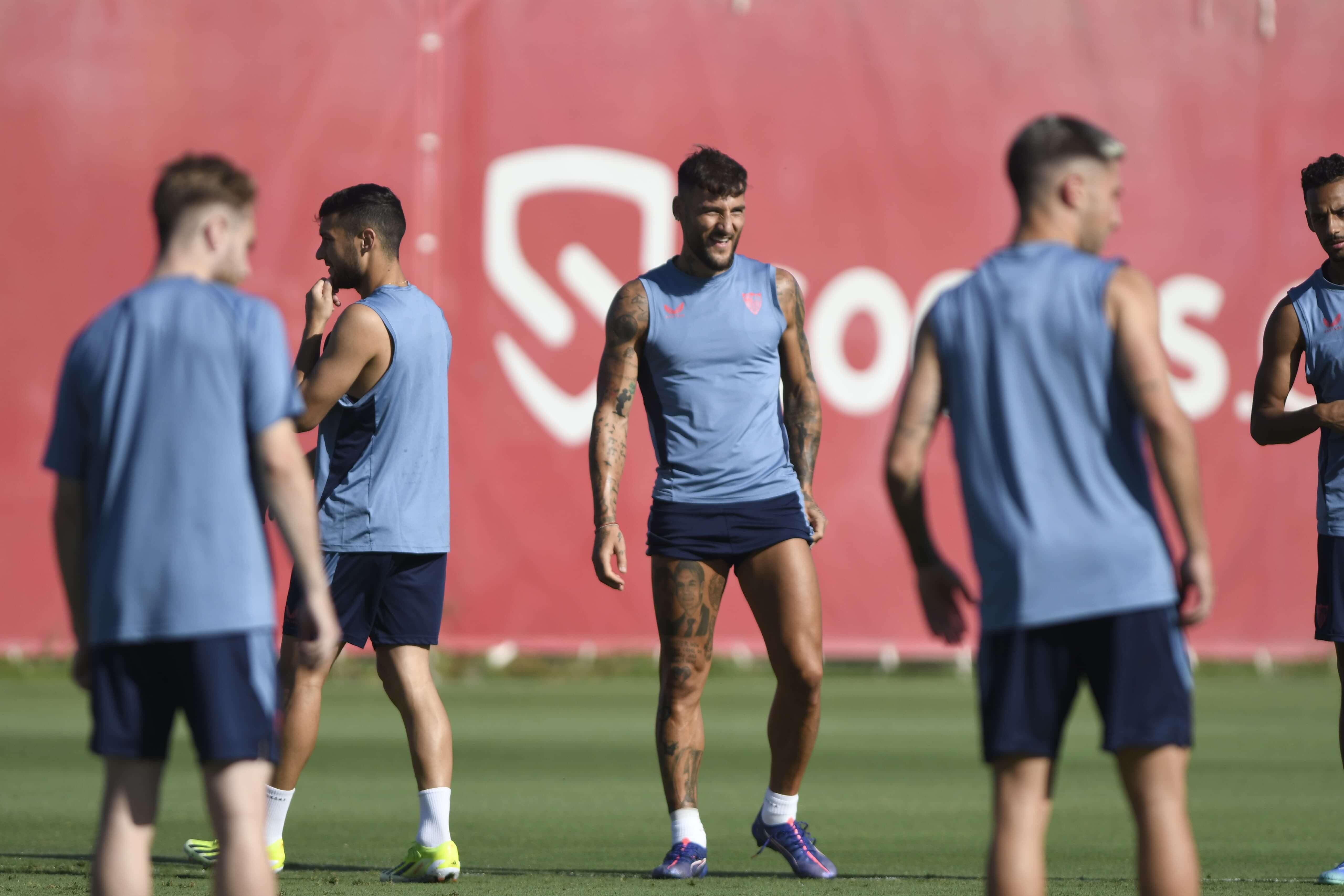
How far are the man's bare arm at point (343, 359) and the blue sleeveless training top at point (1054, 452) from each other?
276cm

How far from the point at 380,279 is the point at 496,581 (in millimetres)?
10040

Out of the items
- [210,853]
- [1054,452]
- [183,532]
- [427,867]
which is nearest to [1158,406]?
[1054,452]

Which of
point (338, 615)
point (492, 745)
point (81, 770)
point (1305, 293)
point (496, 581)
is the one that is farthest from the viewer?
point (496, 581)

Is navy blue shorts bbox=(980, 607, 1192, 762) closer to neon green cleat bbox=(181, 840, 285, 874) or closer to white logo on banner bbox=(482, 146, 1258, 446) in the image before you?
neon green cleat bbox=(181, 840, 285, 874)

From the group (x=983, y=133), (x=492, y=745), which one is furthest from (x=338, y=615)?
(x=983, y=133)

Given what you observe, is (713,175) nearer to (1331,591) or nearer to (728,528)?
(728,528)

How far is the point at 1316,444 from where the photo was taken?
639 inches

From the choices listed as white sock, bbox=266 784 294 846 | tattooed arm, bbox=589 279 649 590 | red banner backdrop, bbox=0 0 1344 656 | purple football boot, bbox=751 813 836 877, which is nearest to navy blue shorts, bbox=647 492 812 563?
tattooed arm, bbox=589 279 649 590

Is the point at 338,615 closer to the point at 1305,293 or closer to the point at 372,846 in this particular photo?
the point at 372,846

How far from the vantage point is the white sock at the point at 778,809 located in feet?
20.5

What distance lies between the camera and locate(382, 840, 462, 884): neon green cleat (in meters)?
5.84

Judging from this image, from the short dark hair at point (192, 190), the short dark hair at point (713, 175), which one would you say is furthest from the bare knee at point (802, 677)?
the short dark hair at point (192, 190)

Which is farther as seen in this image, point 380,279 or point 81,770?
point 81,770

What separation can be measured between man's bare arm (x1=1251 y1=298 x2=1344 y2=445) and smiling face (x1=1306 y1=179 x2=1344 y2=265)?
0.83 ft
